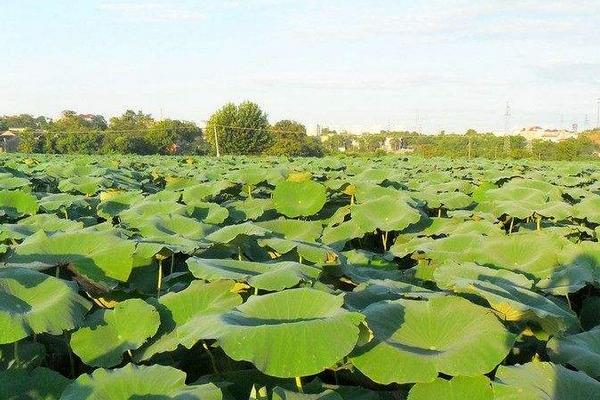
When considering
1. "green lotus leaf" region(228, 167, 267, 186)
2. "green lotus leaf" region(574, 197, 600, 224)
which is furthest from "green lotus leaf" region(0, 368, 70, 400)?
"green lotus leaf" region(228, 167, 267, 186)

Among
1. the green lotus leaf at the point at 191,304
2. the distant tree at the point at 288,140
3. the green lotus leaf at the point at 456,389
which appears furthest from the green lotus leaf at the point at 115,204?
the distant tree at the point at 288,140

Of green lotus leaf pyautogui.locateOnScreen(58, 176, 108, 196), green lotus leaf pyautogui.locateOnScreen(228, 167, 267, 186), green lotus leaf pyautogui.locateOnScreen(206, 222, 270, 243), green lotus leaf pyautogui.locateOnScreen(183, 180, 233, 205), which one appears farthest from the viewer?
green lotus leaf pyautogui.locateOnScreen(228, 167, 267, 186)

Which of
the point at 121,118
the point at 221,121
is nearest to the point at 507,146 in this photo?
the point at 221,121

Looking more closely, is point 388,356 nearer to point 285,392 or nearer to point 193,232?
point 285,392

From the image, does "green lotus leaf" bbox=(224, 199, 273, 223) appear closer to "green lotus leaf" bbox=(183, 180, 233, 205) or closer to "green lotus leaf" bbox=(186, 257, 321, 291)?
"green lotus leaf" bbox=(183, 180, 233, 205)

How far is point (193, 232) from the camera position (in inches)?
120

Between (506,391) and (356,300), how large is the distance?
2.10 feet

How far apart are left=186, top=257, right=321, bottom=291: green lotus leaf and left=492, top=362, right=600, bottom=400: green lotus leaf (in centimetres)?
67

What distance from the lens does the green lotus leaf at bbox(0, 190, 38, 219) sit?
12.7 feet

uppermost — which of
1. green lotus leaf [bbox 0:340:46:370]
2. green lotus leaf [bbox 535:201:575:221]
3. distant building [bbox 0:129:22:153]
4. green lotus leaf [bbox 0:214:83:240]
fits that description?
green lotus leaf [bbox 0:214:83:240]

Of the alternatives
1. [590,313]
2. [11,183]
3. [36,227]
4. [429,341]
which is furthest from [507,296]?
[11,183]

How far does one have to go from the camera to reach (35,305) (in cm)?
180

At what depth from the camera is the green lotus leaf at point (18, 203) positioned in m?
3.88

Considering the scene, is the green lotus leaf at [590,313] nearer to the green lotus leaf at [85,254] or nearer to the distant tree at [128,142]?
the green lotus leaf at [85,254]
